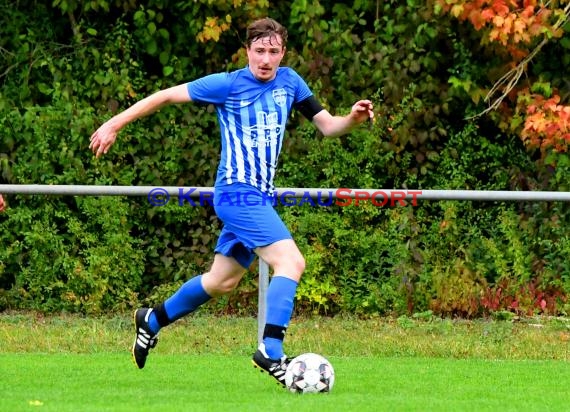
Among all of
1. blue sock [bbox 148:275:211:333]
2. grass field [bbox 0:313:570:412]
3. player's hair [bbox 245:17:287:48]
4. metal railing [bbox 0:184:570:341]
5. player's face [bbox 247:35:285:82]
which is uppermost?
player's hair [bbox 245:17:287:48]

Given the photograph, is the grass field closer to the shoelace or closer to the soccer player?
the shoelace

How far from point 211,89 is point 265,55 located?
34cm

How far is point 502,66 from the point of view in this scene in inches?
459

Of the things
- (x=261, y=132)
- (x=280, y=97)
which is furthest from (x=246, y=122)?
(x=280, y=97)

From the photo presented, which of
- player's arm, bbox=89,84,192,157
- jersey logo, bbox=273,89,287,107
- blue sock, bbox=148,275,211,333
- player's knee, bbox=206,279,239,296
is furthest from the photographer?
blue sock, bbox=148,275,211,333

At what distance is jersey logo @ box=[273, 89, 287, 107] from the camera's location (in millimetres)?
6715

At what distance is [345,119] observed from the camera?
684cm

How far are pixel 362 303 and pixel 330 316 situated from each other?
11.8 inches

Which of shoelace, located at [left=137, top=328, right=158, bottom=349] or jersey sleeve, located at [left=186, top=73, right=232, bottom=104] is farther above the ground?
jersey sleeve, located at [left=186, top=73, right=232, bottom=104]

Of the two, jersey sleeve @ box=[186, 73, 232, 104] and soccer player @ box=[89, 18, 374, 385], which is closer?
soccer player @ box=[89, 18, 374, 385]

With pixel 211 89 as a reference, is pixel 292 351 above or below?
below

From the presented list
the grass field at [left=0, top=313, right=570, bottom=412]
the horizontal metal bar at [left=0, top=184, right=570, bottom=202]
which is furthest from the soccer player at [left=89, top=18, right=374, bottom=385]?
the horizontal metal bar at [left=0, top=184, right=570, bottom=202]

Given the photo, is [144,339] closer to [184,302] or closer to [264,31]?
[184,302]

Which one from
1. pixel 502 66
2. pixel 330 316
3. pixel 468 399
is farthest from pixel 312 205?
pixel 468 399
